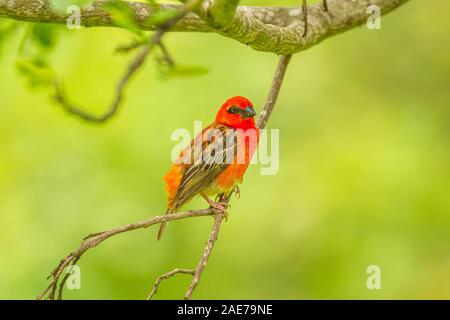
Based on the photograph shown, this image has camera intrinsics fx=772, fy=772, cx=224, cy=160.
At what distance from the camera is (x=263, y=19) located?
5.39m

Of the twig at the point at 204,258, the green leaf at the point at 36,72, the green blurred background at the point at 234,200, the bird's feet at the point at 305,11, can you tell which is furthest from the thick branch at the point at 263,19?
the green blurred background at the point at 234,200

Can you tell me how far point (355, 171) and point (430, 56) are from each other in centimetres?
209

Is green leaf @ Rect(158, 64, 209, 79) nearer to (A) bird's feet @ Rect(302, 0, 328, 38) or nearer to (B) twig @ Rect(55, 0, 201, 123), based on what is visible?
(B) twig @ Rect(55, 0, 201, 123)

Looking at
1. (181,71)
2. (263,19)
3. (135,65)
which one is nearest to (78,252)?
(181,71)

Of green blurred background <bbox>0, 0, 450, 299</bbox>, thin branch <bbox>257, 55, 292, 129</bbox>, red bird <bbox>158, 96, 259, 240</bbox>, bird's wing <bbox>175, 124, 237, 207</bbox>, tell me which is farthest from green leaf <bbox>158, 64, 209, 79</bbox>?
green blurred background <bbox>0, 0, 450, 299</bbox>

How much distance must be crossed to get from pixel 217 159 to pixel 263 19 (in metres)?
1.47

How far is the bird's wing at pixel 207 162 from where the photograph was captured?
629 cm

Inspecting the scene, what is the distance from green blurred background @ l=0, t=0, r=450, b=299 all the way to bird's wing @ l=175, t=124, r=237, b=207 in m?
1.32

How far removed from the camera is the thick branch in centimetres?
426

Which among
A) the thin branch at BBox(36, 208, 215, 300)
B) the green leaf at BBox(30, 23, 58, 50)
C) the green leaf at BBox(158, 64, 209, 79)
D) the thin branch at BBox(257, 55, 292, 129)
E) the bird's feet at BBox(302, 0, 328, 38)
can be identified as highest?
Answer: the bird's feet at BBox(302, 0, 328, 38)

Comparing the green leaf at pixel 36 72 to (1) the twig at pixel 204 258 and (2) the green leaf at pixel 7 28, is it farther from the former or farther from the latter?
(1) the twig at pixel 204 258

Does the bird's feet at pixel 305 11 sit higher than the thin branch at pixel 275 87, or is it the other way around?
the bird's feet at pixel 305 11

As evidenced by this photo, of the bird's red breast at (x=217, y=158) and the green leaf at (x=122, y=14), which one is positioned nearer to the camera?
the green leaf at (x=122, y=14)

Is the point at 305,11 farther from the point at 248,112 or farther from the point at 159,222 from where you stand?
the point at 248,112
